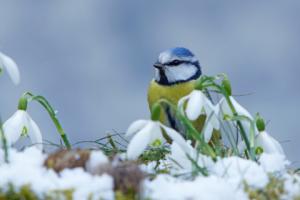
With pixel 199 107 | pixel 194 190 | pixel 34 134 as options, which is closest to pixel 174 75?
pixel 34 134

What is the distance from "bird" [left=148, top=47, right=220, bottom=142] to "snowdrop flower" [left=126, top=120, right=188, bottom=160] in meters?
1.59

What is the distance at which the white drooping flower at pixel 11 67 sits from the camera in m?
2.83

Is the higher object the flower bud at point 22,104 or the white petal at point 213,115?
the flower bud at point 22,104

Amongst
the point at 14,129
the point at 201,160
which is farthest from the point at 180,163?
the point at 14,129

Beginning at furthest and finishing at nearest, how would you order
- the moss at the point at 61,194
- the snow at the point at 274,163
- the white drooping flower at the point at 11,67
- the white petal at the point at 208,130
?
the white petal at the point at 208,130, the white drooping flower at the point at 11,67, the snow at the point at 274,163, the moss at the point at 61,194

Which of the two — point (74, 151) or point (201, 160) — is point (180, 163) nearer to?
point (201, 160)

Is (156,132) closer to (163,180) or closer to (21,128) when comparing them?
(163,180)

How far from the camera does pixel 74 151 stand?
246 cm

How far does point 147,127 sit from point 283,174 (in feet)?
1.40

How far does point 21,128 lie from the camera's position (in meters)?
3.16

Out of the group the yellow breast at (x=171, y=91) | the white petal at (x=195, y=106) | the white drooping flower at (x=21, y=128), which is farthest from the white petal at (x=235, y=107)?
the yellow breast at (x=171, y=91)

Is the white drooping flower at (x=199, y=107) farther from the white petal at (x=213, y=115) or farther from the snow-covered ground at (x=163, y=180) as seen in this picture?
A: the snow-covered ground at (x=163, y=180)

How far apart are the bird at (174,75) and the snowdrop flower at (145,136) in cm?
159

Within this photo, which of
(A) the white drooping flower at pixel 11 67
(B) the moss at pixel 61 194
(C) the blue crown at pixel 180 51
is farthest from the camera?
(C) the blue crown at pixel 180 51
